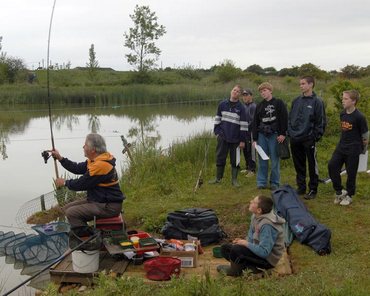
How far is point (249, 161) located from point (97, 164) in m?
4.39

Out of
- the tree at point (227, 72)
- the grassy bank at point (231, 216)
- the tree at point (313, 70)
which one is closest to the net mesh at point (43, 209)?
the grassy bank at point (231, 216)

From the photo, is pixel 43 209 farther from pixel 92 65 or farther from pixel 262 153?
pixel 92 65

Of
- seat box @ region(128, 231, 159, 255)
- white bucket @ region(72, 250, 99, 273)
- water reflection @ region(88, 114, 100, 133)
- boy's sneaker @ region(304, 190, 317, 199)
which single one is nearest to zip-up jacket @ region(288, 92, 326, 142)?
boy's sneaker @ region(304, 190, 317, 199)

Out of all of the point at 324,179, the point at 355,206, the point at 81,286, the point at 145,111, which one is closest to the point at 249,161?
the point at 324,179

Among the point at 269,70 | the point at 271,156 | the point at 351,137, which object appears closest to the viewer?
the point at 351,137

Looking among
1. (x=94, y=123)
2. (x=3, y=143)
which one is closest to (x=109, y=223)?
(x=3, y=143)

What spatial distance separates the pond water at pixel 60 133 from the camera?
30.0ft

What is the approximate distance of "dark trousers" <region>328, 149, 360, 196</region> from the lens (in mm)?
6080

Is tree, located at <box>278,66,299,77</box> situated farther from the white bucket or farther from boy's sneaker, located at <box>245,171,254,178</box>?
the white bucket

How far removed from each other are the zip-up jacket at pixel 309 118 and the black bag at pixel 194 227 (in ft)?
5.77

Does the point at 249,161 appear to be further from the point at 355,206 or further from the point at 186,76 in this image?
the point at 186,76

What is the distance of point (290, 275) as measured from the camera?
168 inches

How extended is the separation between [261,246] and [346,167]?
2431mm

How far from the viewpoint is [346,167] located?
243 inches
